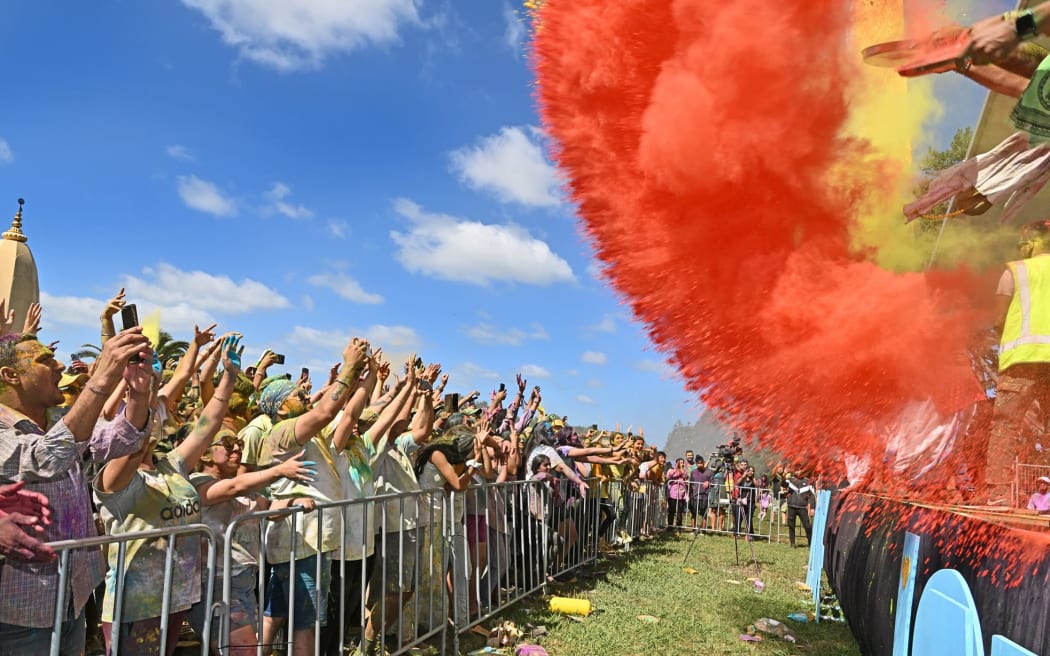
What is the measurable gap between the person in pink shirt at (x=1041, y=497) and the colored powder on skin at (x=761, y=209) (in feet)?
1.69

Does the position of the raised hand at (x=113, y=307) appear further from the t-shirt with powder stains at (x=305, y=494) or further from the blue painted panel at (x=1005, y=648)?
the blue painted panel at (x=1005, y=648)

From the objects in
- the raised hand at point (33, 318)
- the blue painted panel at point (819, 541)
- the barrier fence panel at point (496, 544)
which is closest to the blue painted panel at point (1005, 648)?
the barrier fence panel at point (496, 544)

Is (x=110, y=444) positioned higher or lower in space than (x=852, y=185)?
lower

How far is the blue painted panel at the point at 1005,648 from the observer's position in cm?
230

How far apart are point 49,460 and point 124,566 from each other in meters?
0.74

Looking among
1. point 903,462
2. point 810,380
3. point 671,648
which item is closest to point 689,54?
point 810,380

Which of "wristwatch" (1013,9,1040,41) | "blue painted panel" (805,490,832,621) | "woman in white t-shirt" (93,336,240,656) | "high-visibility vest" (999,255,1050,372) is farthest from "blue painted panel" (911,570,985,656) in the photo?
"blue painted panel" (805,490,832,621)

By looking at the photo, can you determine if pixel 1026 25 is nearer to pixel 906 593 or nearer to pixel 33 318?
pixel 906 593

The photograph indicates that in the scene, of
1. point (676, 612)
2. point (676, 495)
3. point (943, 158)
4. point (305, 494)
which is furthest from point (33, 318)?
point (676, 495)

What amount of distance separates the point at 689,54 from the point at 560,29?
638mm

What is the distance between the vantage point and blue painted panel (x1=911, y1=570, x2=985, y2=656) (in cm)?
278

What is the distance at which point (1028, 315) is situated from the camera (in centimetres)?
272

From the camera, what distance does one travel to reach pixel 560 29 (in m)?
3.48

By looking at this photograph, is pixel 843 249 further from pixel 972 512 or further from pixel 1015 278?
pixel 972 512
